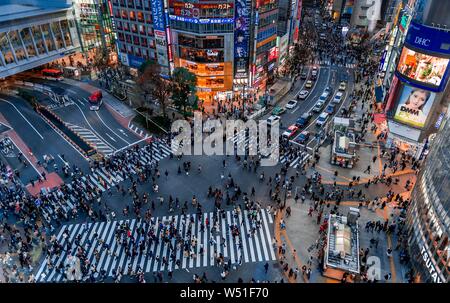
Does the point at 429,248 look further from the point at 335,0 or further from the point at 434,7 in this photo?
the point at 335,0

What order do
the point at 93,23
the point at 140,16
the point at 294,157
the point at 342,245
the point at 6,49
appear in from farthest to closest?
the point at 93,23, the point at 6,49, the point at 140,16, the point at 294,157, the point at 342,245

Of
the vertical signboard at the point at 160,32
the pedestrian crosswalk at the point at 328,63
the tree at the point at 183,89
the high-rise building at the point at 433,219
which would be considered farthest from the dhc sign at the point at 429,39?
the vertical signboard at the point at 160,32

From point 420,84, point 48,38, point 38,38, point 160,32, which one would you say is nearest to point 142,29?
point 160,32

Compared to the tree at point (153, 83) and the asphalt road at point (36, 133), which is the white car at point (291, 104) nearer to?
the tree at point (153, 83)

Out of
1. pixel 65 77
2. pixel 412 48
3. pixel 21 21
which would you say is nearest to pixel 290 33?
pixel 412 48

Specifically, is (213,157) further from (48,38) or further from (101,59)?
(48,38)

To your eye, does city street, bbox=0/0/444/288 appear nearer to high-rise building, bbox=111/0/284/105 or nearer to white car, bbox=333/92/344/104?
high-rise building, bbox=111/0/284/105

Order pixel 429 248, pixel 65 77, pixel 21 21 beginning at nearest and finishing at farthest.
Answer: pixel 429 248
pixel 21 21
pixel 65 77

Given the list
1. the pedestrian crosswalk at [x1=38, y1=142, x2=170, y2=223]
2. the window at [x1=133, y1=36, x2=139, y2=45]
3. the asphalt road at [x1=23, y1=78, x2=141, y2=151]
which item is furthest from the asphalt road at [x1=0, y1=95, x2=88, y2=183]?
the window at [x1=133, y1=36, x2=139, y2=45]
